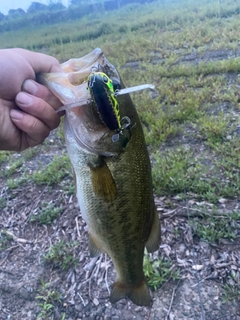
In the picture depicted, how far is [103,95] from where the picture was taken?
3.04 ft

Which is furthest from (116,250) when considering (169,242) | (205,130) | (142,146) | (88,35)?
(88,35)

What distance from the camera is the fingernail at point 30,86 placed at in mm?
1195

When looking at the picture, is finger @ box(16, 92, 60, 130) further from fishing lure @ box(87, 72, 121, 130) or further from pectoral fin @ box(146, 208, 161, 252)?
pectoral fin @ box(146, 208, 161, 252)

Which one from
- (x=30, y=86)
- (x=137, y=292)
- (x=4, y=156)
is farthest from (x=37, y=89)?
(x=4, y=156)

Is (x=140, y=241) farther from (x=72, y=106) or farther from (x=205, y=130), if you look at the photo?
(x=205, y=130)

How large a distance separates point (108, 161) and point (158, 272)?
42.6 inches

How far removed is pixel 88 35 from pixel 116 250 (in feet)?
12.4

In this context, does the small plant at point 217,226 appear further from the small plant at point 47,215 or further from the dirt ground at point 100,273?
the small plant at point 47,215

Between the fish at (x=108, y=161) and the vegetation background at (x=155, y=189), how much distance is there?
0.74 metres

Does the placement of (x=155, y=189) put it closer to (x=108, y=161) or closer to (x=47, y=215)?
(x=47, y=215)

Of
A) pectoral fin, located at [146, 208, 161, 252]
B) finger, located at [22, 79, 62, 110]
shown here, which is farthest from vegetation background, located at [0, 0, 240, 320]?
finger, located at [22, 79, 62, 110]

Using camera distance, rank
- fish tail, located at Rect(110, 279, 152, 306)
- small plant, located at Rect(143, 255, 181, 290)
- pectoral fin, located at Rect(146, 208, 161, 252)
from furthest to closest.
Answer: small plant, located at Rect(143, 255, 181, 290) → fish tail, located at Rect(110, 279, 152, 306) → pectoral fin, located at Rect(146, 208, 161, 252)

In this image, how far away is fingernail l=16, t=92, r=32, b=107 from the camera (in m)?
1.20

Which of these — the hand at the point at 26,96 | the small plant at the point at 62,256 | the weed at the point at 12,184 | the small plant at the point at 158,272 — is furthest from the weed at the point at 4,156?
the hand at the point at 26,96
